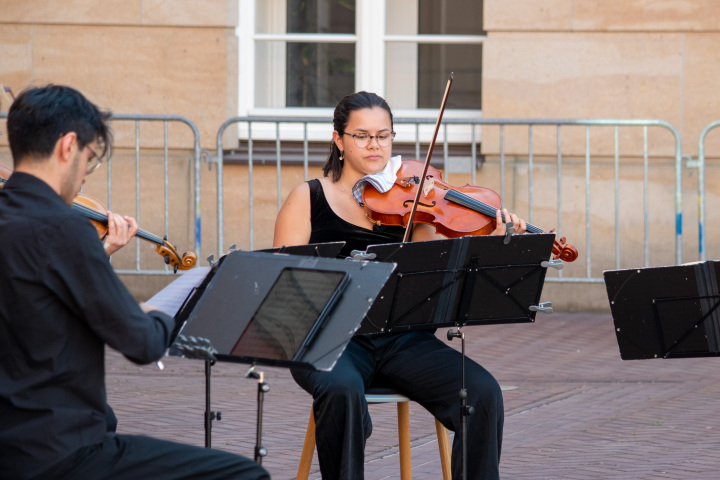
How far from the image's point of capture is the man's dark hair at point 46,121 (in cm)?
251

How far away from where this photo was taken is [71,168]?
8.35 ft

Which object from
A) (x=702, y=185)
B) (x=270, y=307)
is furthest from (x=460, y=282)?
(x=702, y=185)

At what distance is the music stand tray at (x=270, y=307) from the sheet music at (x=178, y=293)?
0.04 m

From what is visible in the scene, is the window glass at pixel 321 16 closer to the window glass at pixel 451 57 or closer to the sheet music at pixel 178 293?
the window glass at pixel 451 57

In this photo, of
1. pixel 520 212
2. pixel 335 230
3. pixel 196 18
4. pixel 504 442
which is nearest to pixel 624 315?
pixel 335 230

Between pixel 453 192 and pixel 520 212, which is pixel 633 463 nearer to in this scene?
pixel 453 192

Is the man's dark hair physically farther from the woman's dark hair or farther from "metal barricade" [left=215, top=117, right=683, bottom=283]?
"metal barricade" [left=215, top=117, right=683, bottom=283]

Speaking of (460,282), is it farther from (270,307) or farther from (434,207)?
(270,307)

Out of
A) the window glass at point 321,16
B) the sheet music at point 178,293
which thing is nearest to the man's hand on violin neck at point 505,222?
the sheet music at point 178,293

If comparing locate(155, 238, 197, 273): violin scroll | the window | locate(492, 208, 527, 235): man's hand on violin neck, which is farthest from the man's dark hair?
the window

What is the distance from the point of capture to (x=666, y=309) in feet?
11.5

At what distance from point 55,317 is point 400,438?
1652 mm

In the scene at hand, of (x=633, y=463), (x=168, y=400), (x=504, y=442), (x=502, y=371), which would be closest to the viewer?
(x=633, y=463)

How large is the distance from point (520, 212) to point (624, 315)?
15.3ft
